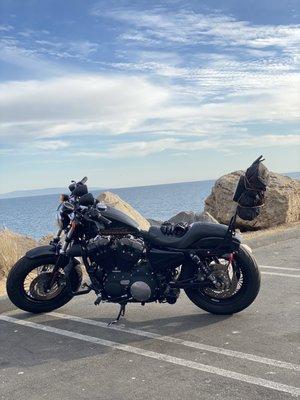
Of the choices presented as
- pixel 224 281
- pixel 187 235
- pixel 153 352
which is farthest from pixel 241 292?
pixel 153 352

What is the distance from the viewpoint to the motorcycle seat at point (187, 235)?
18.6ft

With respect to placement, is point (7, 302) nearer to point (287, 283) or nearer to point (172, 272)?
point (172, 272)

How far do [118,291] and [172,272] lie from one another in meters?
0.63

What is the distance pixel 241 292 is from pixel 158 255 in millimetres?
1037

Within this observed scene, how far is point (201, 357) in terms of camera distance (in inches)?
183

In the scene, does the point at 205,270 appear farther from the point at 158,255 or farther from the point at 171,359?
the point at 171,359

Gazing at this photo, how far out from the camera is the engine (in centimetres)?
561

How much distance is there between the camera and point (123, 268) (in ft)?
18.6

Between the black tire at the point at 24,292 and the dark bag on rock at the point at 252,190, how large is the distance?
201 cm

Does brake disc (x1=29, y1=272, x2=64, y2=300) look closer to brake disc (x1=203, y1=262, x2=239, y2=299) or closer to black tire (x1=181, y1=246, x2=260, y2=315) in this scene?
black tire (x1=181, y1=246, x2=260, y2=315)

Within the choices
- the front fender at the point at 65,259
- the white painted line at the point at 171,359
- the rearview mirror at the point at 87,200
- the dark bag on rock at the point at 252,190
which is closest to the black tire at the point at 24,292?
the front fender at the point at 65,259

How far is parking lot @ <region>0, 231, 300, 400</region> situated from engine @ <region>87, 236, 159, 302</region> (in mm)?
385

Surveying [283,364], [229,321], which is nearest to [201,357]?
[283,364]

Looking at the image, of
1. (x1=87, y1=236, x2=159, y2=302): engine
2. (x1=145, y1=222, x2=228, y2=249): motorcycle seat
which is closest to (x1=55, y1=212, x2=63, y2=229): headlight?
(x1=87, y1=236, x2=159, y2=302): engine
